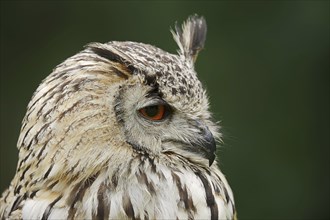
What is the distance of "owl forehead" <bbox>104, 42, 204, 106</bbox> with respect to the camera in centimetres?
277

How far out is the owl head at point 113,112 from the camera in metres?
2.71

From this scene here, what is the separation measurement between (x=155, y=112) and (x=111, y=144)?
228 millimetres

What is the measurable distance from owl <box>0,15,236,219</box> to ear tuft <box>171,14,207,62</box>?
1.33 feet

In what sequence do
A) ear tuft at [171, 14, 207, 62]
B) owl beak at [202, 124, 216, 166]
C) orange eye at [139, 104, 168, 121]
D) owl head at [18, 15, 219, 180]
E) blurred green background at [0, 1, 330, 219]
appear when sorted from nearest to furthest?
owl head at [18, 15, 219, 180]
orange eye at [139, 104, 168, 121]
owl beak at [202, 124, 216, 166]
ear tuft at [171, 14, 207, 62]
blurred green background at [0, 1, 330, 219]

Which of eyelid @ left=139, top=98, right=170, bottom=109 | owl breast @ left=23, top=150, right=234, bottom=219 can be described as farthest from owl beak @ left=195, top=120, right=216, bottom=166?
eyelid @ left=139, top=98, right=170, bottom=109

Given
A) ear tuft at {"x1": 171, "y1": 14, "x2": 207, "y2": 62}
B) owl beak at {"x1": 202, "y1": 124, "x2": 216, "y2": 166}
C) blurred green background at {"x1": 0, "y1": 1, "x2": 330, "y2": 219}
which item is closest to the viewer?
owl beak at {"x1": 202, "y1": 124, "x2": 216, "y2": 166}

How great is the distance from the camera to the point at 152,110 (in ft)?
9.29

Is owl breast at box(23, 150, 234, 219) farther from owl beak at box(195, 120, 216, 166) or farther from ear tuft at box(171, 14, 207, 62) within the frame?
ear tuft at box(171, 14, 207, 62)

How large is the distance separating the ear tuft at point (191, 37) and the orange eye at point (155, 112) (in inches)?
18.0

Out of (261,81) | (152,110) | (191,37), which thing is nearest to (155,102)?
(152,110)

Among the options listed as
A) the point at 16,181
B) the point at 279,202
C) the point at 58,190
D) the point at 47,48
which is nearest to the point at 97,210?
the point at 58,190

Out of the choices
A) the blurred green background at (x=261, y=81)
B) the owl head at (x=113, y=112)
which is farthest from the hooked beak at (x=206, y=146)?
the blurred green background at (x=261, y=81)

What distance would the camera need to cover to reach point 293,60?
20.0 feet

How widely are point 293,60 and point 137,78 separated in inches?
140
